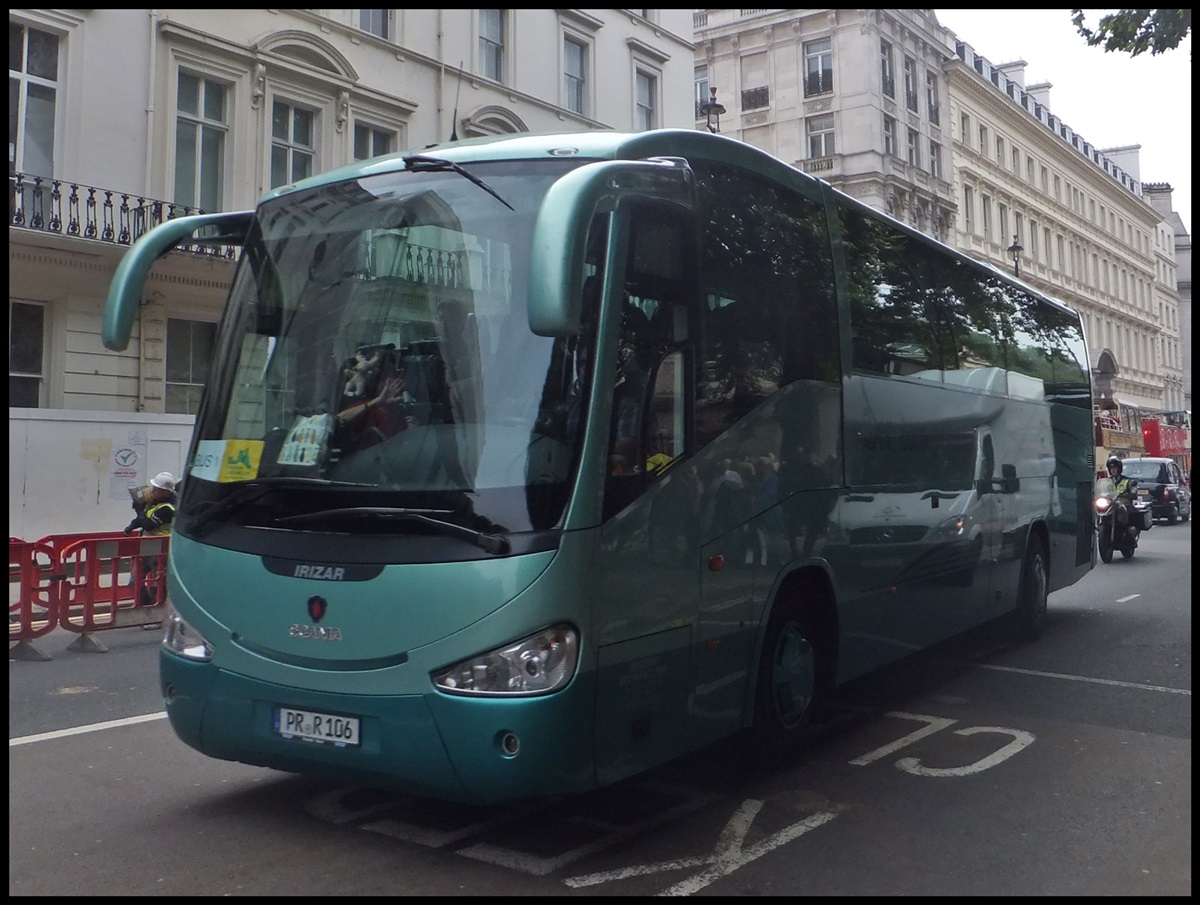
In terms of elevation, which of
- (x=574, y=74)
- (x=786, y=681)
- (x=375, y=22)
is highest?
(x=574, y=74)

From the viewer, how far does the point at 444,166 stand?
16.2 feet

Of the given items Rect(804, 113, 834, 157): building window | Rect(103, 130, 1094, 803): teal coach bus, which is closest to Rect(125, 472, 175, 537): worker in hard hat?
Rect(103, 130, 1094, 803): teal coach bus

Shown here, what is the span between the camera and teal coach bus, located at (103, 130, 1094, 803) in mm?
4391

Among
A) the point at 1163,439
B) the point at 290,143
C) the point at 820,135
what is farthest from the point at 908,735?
the point at 1163,439

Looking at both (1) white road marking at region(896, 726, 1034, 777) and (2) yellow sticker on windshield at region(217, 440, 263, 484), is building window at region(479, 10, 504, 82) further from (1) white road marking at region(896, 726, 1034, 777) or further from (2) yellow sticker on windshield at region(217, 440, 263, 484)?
(2) yellow sticker on windshield at region(217, 440, 263, 484)

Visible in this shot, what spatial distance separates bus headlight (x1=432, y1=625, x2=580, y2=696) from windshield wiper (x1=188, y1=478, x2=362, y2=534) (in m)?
0.86

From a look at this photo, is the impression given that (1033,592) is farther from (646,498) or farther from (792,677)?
(646,498)

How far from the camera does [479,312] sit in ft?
15.4

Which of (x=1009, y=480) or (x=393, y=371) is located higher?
(x=393, y=371)

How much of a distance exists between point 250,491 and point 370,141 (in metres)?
20.7

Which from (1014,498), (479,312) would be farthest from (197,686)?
(1014,498)

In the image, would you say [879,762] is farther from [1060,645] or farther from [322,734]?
[1060,645]

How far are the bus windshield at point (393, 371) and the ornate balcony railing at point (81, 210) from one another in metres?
14.6

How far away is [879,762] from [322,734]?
3.16 m
